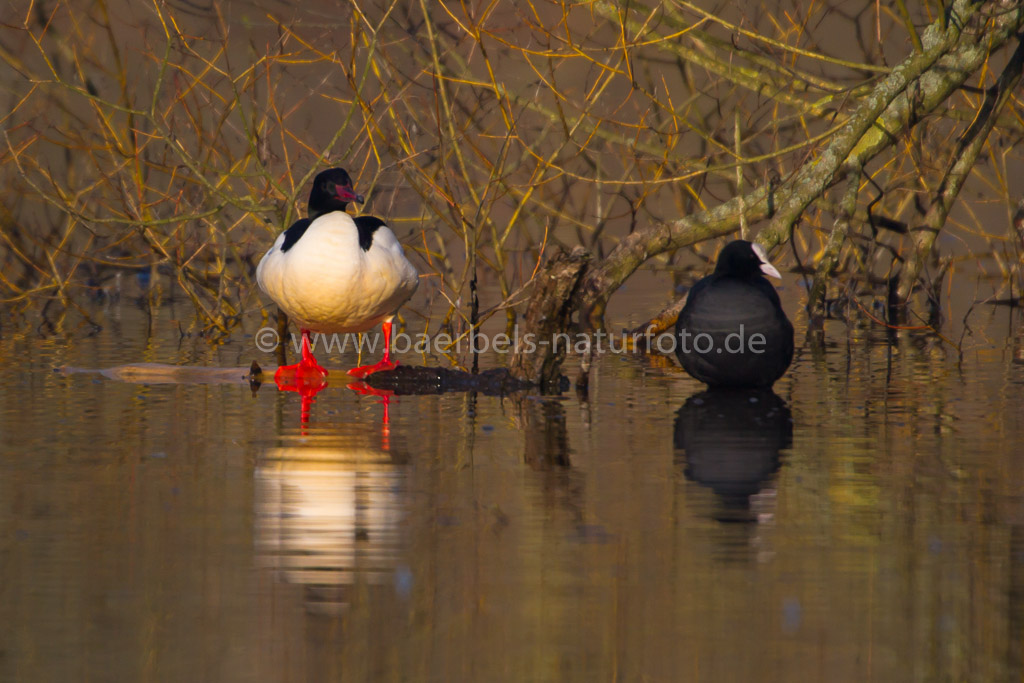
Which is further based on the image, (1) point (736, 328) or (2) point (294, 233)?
(2) point (294, 233)

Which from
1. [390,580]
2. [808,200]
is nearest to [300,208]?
[808,200]

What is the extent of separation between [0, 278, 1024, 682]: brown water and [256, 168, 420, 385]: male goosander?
503 millimetres

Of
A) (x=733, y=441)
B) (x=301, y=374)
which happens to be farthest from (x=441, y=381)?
(x=733, y=441)

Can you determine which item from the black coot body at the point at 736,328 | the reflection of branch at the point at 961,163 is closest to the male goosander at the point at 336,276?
the black coot body at the point at 736,328

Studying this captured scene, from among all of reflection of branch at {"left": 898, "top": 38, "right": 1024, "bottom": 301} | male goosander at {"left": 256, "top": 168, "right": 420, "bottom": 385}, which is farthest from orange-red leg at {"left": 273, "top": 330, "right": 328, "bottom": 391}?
reflection of branch at {"left": 898, "top": 38, "right": 1024, "bottom": 301}

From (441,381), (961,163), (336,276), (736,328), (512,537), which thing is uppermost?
(961,163)

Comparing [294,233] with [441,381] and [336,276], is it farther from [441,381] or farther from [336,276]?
[441,381]

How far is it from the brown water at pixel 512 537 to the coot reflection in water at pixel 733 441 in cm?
3

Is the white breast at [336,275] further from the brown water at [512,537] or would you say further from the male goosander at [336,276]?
the brown water at [512,537]

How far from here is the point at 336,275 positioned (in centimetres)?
824

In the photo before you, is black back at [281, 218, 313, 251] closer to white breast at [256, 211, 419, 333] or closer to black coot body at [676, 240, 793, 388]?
white breast at [256, 211, 419, 333]

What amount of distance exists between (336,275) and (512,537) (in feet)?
11.6

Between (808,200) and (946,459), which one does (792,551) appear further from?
(808,200)

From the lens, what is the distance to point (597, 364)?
1033 centimetres
